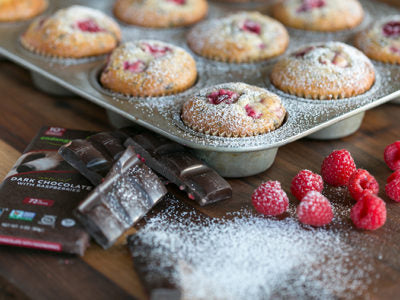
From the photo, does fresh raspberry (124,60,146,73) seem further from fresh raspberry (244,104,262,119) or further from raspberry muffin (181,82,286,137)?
fresh raspberry (244,104,262,119)

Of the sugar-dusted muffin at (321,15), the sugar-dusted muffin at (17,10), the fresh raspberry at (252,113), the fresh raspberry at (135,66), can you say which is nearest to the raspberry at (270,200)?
the fresh raspberry at (252,113)

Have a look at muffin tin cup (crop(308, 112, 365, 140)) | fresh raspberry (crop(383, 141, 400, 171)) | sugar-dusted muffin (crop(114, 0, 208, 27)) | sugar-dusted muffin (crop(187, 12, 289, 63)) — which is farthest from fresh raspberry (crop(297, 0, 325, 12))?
Answer: fresh raspberry (crop(383, 141, 400, 171))

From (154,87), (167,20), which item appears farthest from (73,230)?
(167,20)

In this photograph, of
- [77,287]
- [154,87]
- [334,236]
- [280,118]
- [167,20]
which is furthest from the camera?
[167,20]

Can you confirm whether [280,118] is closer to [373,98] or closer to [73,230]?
[373,98]

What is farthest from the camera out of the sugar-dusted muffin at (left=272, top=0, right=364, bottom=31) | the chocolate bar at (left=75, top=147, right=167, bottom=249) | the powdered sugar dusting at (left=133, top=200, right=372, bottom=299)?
the sugar-dusted muffin at (left=272, top=0, right=364, bottom=31)
